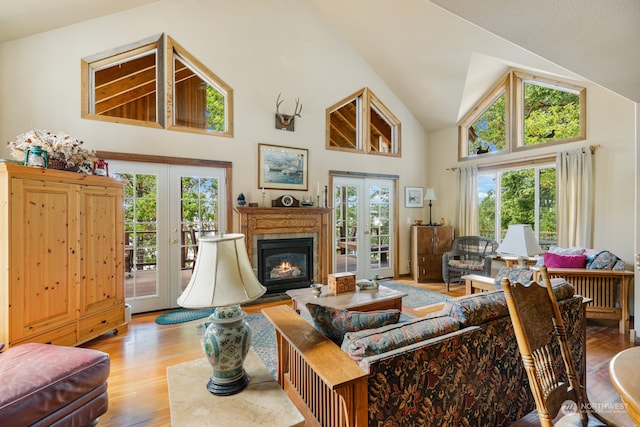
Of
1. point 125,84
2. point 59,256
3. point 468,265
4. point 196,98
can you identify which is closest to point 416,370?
point 59,256

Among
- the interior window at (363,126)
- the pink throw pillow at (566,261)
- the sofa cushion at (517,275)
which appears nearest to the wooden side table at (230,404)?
the sofa cushion at (517,275)

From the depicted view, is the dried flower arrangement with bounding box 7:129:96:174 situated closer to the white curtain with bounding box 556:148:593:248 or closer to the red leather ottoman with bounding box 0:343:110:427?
the red leather ottoman with bounding box 0:343:110:427

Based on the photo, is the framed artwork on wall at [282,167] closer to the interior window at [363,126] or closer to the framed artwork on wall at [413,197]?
the interior window at [363,126]

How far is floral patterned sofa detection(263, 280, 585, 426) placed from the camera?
1230 mm

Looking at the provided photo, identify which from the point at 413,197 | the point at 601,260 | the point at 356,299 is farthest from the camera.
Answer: the point at 413,197

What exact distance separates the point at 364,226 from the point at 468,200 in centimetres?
204

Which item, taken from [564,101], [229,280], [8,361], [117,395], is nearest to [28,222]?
[8,361]

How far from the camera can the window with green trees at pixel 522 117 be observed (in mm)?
4316

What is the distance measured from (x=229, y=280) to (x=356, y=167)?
14.8ft

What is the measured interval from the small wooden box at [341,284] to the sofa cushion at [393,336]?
174 centimetres

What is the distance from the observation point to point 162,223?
4.02 meters

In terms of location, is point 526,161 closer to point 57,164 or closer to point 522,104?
point 522,104

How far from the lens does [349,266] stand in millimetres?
5523

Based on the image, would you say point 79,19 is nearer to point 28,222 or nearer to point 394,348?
point 28,222
